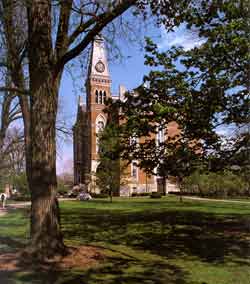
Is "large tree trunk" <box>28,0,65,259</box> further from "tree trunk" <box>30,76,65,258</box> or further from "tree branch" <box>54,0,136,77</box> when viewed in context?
"tree branch" <box>54,0,136,77</box>

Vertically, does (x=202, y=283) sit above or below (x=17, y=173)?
below

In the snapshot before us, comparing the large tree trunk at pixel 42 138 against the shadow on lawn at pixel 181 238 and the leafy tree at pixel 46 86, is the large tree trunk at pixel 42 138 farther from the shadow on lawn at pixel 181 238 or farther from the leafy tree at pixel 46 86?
the shadow on lawn at pixel 181 238

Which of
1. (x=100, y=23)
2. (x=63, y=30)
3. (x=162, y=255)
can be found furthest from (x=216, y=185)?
(x=100, y=23)

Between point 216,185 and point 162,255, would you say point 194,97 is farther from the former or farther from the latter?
point 216,185

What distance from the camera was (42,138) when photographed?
26.1ft

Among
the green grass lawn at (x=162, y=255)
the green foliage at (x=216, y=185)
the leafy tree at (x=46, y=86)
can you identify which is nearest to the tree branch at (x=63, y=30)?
the leafy tree at (x=46, y=86)

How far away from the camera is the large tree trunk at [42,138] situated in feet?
25.3

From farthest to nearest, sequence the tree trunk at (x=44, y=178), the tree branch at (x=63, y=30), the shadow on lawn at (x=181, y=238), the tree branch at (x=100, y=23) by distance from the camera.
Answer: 1. the shadow on lawn at (x=181, y=238)
2. the tree branch at (x=63, y=30)
3. the tree branch at (x=100, y=23)
4. the tree trunk at (x=44, y=178)

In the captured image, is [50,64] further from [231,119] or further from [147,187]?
[147,187]

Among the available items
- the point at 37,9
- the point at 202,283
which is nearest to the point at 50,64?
the point at 37,9

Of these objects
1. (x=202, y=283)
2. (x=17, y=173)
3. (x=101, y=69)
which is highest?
(x=101, y=69)

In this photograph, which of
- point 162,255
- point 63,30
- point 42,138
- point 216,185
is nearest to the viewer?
point 42,138

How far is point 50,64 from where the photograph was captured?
8258mm

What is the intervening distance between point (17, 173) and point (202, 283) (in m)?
51.7
